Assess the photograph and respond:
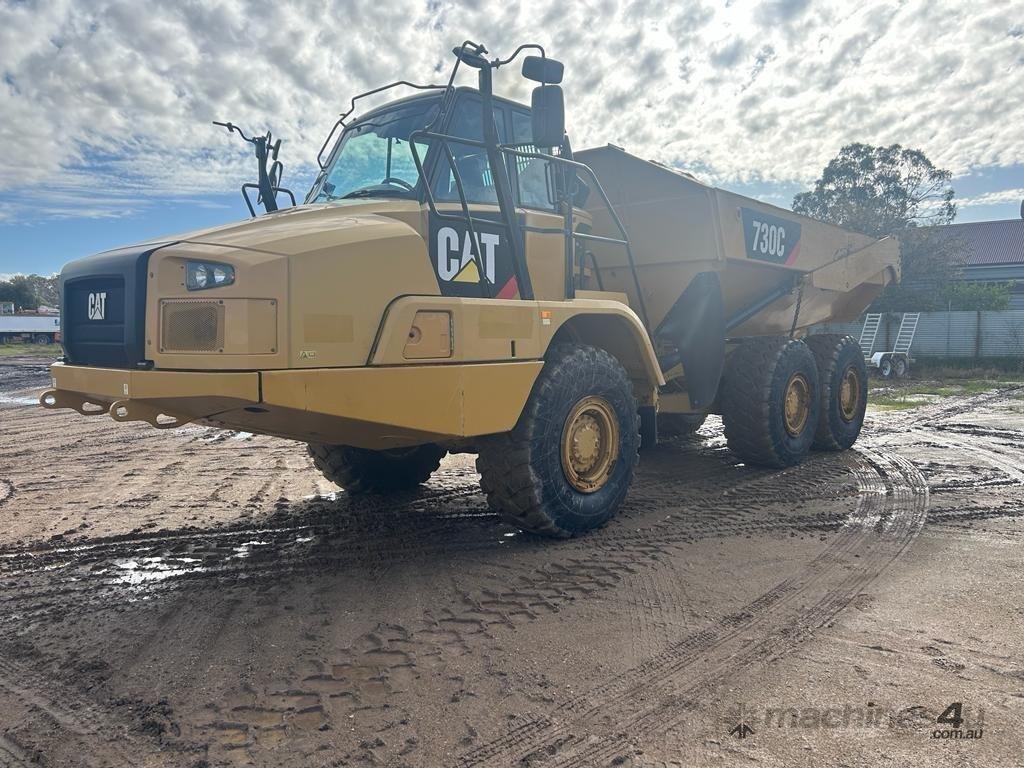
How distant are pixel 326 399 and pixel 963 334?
22504mm

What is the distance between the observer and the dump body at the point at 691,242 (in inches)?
237

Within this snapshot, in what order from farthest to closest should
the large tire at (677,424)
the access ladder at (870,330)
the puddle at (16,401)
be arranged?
the access ladder at (870,330) → the puddle at (16,401) → the large tire at (677,424)

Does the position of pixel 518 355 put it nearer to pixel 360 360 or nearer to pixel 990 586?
pixel 360 360

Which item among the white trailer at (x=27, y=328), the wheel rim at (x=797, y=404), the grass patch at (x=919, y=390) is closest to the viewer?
the wheel rim at (x=797, y=404)

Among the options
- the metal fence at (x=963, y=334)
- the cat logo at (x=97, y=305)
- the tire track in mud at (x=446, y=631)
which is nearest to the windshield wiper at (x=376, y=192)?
the cat logo at (x=97, y=305)

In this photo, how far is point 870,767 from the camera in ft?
7.01

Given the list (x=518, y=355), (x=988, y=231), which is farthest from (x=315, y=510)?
(x=988, y=231)

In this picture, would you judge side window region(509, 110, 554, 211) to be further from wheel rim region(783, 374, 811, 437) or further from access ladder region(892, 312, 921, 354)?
access ladder region(892, 312, 921, 354)

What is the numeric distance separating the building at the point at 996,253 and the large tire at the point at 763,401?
26.2 metres

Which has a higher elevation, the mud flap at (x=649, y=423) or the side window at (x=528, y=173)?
the side window at (x=528, y=173)

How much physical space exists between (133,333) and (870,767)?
3247 millimetres

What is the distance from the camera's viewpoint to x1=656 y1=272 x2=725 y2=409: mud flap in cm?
609

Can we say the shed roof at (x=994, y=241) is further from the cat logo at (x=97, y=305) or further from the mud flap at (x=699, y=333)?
the cat logo at (x=97, y=305)

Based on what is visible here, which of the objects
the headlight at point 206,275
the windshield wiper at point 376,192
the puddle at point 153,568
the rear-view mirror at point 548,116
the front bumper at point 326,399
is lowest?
the puddle at point 153,568
